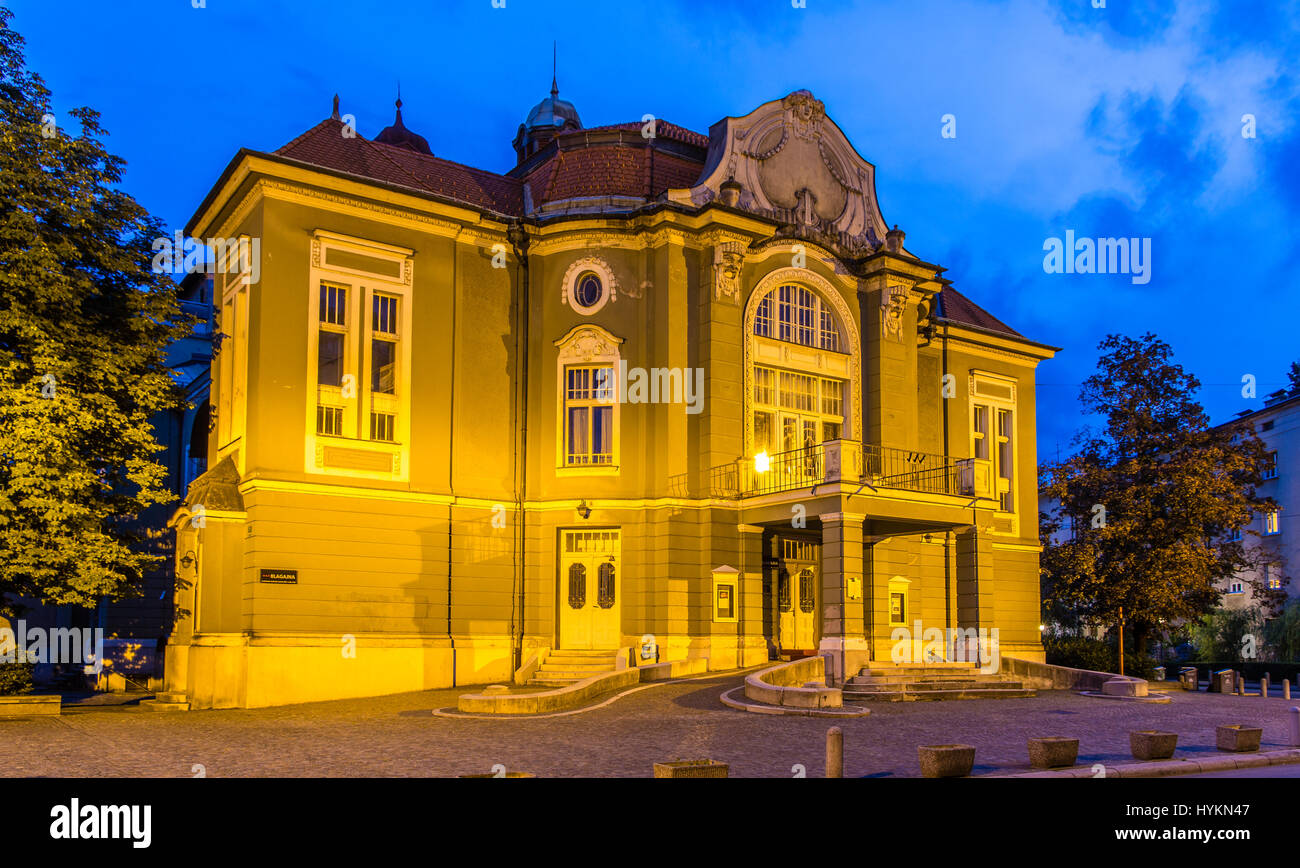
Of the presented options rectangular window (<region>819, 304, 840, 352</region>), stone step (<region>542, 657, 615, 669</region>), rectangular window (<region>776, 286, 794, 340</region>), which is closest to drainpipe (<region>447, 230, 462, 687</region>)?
stone step (<region>542, 657, 615, 669</region>)

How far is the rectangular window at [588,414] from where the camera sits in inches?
1083

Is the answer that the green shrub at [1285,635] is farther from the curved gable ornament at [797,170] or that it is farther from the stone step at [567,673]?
the stone step at [567,673]

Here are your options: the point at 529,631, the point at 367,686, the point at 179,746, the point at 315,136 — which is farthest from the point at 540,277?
Answer: the point at 179,746

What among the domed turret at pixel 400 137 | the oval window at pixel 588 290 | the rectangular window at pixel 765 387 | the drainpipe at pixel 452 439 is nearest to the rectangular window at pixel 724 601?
the rectangular window at pixel 765 387

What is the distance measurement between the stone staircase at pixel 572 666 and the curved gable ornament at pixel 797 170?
11488 mm

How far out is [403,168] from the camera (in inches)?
1086

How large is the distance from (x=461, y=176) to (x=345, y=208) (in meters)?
4.75

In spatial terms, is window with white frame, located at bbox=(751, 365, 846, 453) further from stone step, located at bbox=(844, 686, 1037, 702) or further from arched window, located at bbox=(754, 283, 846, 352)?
stone step, located at bbox=(844, 686, 1037, 702)

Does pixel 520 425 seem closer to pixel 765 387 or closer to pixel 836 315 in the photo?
pixel 765 387

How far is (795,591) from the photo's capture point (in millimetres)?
29078

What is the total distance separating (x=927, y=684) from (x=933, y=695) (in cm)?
26

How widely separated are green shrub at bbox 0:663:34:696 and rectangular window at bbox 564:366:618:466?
12277 millimetres

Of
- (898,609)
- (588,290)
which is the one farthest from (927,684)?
(588,290)
